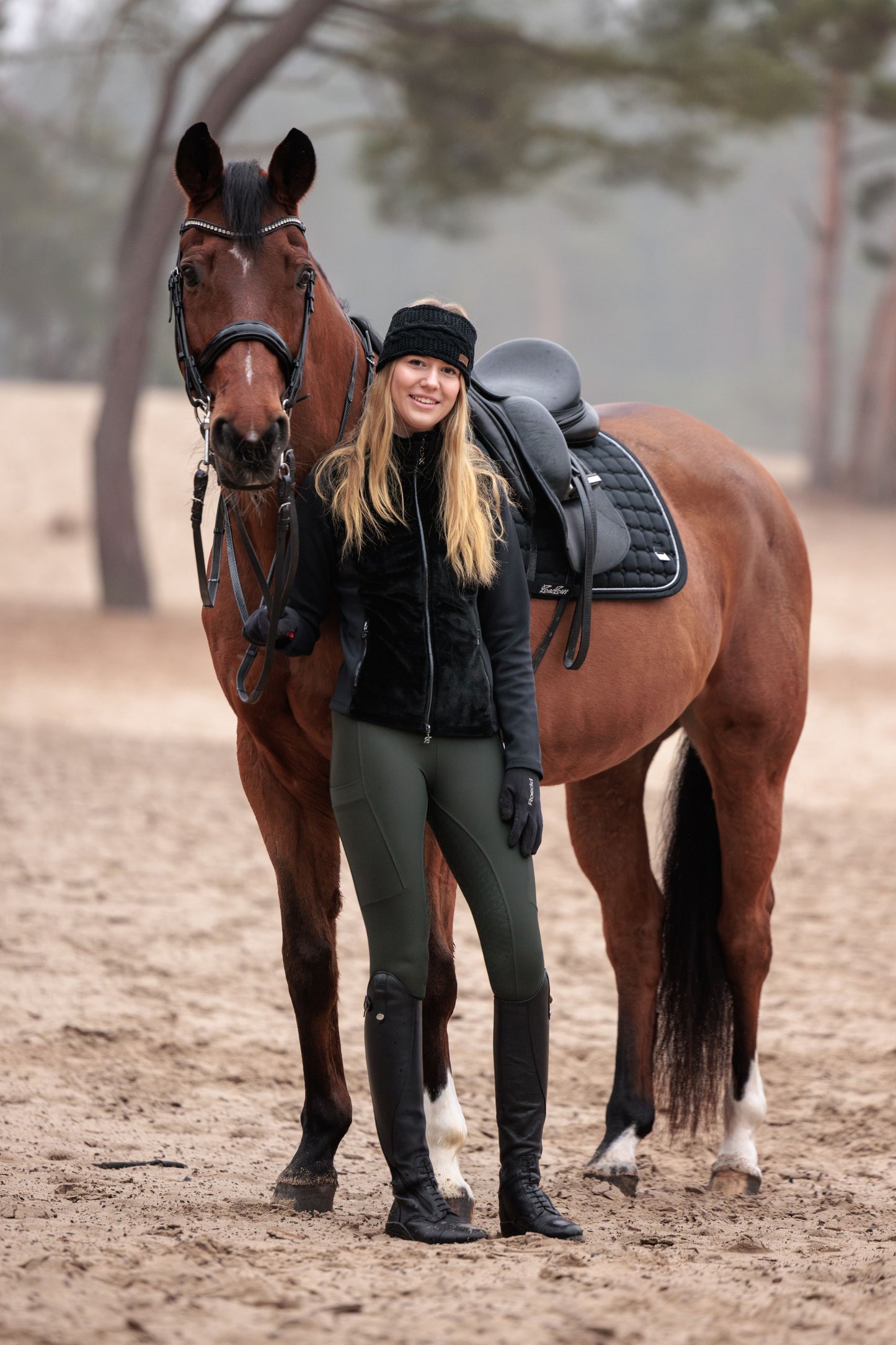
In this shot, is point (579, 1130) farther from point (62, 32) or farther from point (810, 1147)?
point (62, 32)

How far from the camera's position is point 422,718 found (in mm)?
2500

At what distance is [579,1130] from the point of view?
372cm

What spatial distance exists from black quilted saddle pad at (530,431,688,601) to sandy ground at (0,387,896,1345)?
4.36 feet

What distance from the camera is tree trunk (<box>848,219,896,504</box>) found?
21969 mm

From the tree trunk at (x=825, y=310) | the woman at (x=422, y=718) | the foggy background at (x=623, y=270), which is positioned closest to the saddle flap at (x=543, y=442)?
the woman at (x=422, y=718)

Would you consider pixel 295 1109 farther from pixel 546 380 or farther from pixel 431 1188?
pixel 546 380

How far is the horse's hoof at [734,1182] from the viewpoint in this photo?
3324 mm

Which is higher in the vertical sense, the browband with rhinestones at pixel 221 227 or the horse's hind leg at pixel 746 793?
the browband with rhinestones at pixel 221 227

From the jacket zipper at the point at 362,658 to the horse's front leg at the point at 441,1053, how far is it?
0.49 metres

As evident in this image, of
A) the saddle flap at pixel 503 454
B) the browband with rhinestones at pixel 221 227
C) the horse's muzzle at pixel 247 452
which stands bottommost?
the horse's muzzle at pixel 247 452

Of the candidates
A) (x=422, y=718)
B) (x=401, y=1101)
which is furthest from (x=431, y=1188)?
(x=422, y=718)

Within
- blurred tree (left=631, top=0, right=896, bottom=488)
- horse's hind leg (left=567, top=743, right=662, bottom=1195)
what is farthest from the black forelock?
blurred tree (left=631, top=0, right=896, bottom=488)

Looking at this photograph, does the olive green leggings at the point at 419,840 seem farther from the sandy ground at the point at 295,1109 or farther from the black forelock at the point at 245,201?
the black forelock at the point at 245,201

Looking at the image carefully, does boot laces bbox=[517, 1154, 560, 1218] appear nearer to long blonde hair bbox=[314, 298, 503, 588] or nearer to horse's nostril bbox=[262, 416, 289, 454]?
long blonde hair bbox=[314, 298, 503, 588]
